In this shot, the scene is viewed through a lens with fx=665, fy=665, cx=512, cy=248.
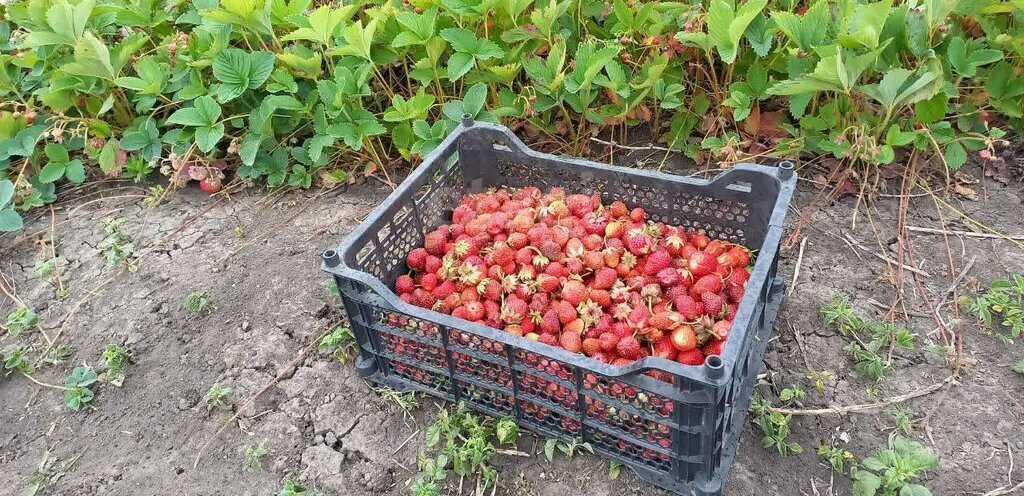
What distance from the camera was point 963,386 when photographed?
1.84m

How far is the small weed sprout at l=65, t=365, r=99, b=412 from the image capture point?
6.78ft

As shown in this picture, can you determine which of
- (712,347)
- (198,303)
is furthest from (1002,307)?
(198,303)

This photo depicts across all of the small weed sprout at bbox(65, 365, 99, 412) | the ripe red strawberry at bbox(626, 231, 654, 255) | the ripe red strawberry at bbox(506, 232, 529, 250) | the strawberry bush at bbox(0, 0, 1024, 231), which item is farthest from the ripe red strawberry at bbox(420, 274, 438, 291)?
the small weed sprout at bbox(65, 365, 99, 412)

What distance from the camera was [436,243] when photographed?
6.86ft

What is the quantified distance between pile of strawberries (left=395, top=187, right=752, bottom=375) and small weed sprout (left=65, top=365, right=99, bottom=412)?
105 centimetres

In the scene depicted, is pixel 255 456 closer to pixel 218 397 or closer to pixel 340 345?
pixel 218 397

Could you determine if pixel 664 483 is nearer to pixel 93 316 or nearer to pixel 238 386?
pixel 238 386

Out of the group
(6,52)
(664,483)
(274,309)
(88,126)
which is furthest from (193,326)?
(6,52)

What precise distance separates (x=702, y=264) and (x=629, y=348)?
365 millimetres

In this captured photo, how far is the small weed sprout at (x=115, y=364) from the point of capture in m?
2.14

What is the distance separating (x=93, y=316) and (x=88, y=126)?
1.04 m

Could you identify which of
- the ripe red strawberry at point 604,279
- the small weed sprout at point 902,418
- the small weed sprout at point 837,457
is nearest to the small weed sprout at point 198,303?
the ripe red strawberry at point 604,279

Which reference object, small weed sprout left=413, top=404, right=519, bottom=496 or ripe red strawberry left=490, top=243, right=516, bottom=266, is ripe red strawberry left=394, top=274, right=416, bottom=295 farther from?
small weed sprout left=413, top=404, right=519, bottom=496

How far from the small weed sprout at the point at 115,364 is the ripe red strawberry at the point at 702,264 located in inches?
71.3
